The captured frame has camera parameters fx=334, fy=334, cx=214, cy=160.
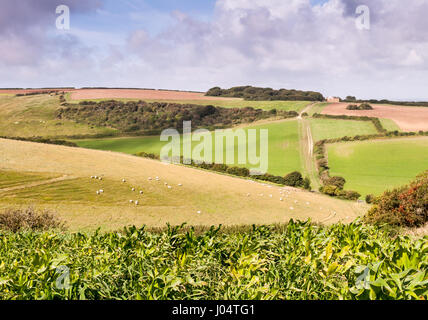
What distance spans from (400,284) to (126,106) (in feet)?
269

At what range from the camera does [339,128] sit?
6319 cm

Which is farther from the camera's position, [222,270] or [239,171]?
[239,171]

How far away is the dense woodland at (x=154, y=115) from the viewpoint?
249ft

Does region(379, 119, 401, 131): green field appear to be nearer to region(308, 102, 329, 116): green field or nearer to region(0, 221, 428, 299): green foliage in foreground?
region(308, 102, 329, 116): green field

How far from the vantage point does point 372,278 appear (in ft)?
12.0

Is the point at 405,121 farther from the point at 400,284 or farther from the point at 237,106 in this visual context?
the point at 400,284

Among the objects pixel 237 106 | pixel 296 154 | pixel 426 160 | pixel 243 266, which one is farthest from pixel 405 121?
pixel 243 266

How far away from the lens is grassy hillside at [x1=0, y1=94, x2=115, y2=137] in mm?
70188

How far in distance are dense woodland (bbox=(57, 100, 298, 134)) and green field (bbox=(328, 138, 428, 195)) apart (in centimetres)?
2865

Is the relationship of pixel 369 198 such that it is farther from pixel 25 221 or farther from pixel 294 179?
pixel 25 221

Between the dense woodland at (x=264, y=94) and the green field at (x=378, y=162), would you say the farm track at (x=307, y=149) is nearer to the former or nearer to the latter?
the green field at (x=378, y=162)

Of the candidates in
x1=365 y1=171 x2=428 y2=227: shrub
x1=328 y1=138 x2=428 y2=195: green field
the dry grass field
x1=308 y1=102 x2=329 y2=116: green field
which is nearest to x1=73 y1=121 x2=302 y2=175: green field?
x1=328 y1=138 x2=428 y2=195: green field

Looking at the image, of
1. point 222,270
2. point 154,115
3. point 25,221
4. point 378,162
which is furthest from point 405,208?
point 154,115

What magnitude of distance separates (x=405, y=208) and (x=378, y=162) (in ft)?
115
